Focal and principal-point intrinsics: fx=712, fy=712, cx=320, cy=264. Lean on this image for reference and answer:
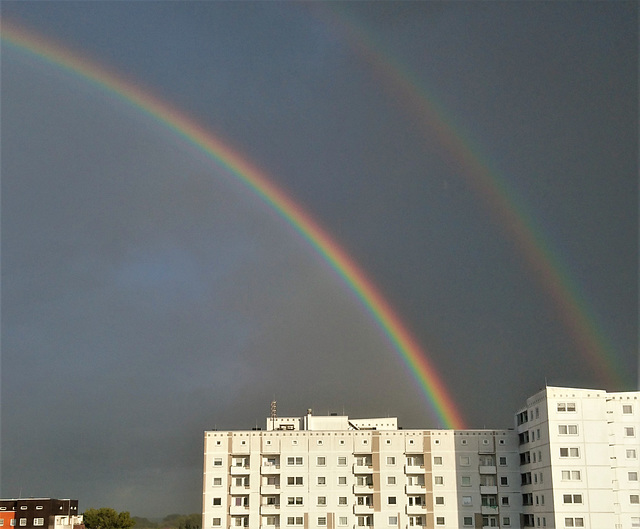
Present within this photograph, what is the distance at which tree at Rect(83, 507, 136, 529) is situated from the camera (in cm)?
12594

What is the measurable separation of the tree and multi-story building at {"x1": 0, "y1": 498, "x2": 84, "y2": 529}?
337 centimetres

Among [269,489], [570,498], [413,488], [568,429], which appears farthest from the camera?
[269,489]

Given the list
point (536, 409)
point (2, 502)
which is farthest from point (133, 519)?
point (536, 409)

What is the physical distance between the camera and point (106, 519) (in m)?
126

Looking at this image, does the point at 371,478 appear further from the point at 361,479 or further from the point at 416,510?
the point at 416,510

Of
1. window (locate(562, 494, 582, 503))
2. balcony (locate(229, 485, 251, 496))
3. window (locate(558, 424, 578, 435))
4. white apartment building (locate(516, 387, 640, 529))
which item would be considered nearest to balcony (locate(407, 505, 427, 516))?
white apartment building (locate(516, 387, 640, 529))

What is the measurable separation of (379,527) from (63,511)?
67.4 meters

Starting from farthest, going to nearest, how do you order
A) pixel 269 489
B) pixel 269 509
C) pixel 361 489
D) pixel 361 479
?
1. pixel 361 479
2. pixel 269 489
3. pixel 269 509
4. pixel 361 489

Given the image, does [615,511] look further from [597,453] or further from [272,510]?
[272,510]

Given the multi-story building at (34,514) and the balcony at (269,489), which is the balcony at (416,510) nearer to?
the balcony at (269,489)

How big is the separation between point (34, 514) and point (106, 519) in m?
12.8

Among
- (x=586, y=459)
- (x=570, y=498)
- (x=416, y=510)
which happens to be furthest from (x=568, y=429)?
(x=416, y=510)

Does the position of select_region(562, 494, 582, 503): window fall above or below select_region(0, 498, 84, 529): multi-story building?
above

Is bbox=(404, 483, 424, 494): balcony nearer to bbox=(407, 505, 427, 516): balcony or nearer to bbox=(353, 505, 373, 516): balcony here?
bbox=(407, 505, 427, 516): balcony
